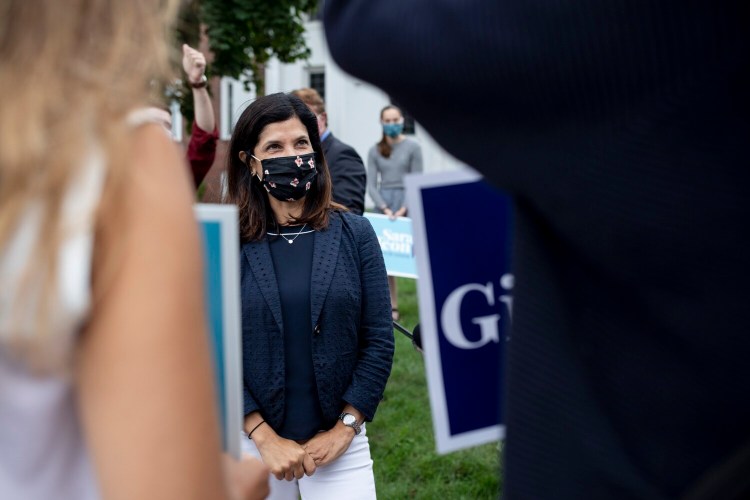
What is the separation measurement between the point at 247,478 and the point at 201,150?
3406mm

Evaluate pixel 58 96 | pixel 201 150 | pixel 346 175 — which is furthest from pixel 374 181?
pixel 58 96

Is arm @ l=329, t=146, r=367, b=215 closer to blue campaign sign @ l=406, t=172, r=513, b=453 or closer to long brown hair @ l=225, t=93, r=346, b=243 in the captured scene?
long brown hair @ l=225, t=93, r=346, b=243

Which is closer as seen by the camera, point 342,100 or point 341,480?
point 341,480

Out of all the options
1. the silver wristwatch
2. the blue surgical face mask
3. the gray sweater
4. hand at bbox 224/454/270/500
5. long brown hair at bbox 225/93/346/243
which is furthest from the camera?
the gray sweater

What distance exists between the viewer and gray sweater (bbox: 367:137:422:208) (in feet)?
32.1

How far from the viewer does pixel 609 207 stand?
40.0 inches

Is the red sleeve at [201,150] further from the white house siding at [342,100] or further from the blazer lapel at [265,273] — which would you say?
the white house siding at [342,100]

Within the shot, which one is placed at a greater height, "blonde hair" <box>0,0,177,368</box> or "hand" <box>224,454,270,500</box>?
"blonde hair" <box>0,0,177,368</box>

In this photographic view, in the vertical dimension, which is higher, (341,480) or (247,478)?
(247,478)

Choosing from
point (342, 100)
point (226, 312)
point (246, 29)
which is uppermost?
point (246, 29)

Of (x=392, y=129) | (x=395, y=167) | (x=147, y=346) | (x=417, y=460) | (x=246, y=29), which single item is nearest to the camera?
(x=147, y=346)

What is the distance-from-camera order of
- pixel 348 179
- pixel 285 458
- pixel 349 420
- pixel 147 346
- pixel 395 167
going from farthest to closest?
pixel 395 167 < pixel 348 179 < pixel 349 420 < pixel 285 458 < pixel 147 346

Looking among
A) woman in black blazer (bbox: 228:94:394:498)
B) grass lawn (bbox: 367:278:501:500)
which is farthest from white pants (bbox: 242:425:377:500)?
grass lawn (bbox: 367:278:501:500)

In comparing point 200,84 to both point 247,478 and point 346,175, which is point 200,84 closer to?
point 346,175
